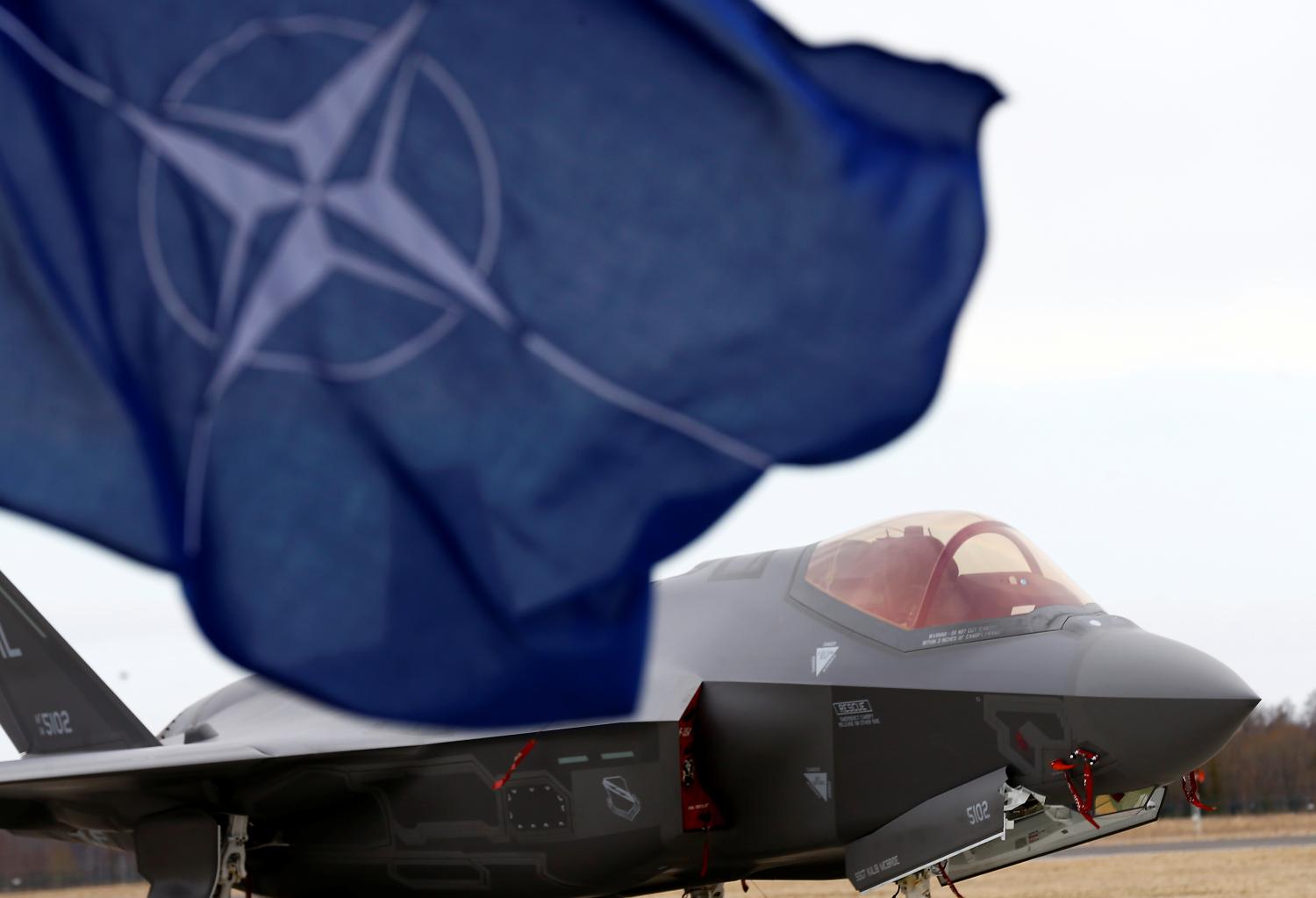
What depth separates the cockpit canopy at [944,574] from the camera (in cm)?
909

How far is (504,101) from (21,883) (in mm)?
33890

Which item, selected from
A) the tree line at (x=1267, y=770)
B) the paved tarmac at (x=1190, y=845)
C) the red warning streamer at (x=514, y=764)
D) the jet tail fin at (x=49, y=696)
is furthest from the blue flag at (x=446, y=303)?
the tree line at (x=1267, y=770)

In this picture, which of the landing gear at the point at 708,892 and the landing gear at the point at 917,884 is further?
the landing gear at the point at 708,892

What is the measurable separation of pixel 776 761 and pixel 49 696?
24.5ft

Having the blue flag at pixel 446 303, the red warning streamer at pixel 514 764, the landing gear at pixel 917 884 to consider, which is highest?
the blue flag at pixel 446 303

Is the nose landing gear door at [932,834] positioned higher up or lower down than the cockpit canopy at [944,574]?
lower down

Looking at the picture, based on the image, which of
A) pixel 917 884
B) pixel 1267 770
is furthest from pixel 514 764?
pixel 1267 770

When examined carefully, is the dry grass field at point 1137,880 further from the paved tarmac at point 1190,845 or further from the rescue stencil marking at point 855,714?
the rescue stencil marking at point 855,714

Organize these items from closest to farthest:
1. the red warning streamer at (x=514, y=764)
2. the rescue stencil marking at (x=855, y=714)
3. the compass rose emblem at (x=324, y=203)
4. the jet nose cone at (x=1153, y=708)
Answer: the compass rose emblem at (x=324, y=203) < the jet nose cone at (x=1153, y=708) < the rescue stencil marking at (x=855, y=714) < the red warning streamer at (x=514, y=764)

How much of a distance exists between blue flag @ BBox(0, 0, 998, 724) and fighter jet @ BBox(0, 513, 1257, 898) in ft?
15.2

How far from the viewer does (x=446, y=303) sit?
4414 millimetres

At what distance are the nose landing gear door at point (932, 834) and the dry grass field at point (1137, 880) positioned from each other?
16.5 feet

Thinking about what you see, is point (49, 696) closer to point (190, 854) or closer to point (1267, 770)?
point (190, 854)

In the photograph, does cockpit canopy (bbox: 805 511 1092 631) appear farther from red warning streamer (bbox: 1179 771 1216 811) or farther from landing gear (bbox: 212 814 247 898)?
landing gear (bbox: 212 814 247 898)
